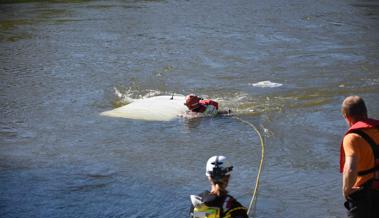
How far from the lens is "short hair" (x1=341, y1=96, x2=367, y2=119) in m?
4.91

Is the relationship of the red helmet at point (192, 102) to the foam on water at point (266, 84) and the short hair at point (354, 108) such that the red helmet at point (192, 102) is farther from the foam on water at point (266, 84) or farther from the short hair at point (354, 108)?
the short hair at point (354, 108)

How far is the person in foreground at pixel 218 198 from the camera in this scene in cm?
430

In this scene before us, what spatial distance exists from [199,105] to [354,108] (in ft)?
21.7

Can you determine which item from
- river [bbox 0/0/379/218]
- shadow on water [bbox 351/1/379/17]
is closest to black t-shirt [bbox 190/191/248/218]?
river [bbox 0/0/379/218]

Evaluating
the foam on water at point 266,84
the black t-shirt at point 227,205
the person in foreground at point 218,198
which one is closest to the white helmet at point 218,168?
the person in foreground at point 218,198

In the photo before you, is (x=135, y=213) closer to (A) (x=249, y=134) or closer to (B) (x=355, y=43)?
(A) (x=249, y=134)

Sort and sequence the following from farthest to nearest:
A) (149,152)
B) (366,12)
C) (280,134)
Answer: (366,12) < (280,134) < (149,152)

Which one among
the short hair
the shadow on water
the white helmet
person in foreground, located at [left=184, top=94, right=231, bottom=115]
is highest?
the short hair

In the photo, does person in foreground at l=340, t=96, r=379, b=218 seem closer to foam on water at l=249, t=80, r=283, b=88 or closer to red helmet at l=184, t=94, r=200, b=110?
red helmet at l=184, t=94, r=200, b=110

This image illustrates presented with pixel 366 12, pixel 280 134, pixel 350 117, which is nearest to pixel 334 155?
pixel 280 134

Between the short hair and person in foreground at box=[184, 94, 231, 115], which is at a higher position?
the short hair

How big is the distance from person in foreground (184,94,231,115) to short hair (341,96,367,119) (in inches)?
254

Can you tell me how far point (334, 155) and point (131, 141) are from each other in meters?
3.12

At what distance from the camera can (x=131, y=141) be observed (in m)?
10.3
